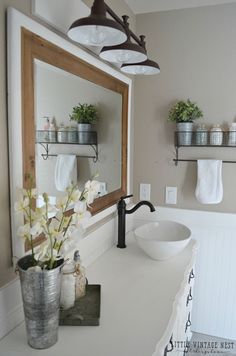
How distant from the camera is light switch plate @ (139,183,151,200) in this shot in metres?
2.11

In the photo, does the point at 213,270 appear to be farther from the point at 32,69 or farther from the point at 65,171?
the point at 32,69

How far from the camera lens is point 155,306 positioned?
3.69ft

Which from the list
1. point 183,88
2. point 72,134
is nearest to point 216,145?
point 183,88

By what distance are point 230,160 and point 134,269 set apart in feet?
3.25

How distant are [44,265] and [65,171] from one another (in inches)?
19.1

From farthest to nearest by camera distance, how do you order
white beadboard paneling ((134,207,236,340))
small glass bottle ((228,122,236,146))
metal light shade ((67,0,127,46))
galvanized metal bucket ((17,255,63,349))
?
white beadboard paneling ((134,207,236,340)), small glass bottle ((228,122,236,146)), metal light shade ((67,0,127,46)), galvanized metal bucket ((17,255,63,349))

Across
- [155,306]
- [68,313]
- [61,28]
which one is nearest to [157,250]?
[155,306]

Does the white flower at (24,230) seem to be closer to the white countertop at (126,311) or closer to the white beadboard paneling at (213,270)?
the white countertop at (126,311)

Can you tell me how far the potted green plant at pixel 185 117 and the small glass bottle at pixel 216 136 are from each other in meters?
0.13

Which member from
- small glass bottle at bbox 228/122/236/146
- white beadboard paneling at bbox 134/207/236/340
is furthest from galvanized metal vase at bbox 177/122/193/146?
white beadboard paneling at bbox 134/207/236/340

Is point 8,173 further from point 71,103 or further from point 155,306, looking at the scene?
point 155,306

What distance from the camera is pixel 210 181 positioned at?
189cm

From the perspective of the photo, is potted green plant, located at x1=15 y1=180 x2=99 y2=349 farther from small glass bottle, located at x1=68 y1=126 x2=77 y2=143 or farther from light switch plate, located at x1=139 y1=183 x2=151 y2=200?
light switch plate, located at x1=139 y1=183 x2=151 y2=200

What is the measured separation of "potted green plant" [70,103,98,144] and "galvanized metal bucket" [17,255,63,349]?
708 millimetres
